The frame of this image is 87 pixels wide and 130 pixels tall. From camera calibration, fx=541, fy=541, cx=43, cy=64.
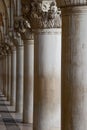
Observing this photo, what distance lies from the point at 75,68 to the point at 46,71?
7505 millimetres

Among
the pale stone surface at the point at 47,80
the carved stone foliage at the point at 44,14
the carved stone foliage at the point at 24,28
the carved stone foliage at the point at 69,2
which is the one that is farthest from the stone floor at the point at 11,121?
the carved stone foliage at the point at 69,2

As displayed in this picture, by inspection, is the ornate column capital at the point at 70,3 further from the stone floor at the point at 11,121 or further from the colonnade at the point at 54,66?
the stone floor at the point at 11,121

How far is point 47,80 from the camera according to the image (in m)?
18.1

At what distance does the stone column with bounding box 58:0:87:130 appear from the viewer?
34.7 feet

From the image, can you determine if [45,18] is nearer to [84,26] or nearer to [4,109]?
[84,26]

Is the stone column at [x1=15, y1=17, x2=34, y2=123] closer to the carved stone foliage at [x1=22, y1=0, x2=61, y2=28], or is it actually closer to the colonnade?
the colonnade

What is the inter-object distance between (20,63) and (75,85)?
1866 centimetres

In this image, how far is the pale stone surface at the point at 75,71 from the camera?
10.6m

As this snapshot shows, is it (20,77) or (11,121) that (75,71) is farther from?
(20,77)

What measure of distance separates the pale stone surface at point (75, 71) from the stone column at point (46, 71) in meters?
6.72

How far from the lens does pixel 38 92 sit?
18.2 meters

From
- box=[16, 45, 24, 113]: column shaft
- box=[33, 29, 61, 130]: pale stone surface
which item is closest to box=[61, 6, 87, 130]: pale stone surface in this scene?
box=[33, 29, 61, 130]: pale stone surface

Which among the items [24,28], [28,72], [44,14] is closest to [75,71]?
[44,14]

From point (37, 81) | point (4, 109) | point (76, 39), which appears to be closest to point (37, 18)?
point (37, 81)
